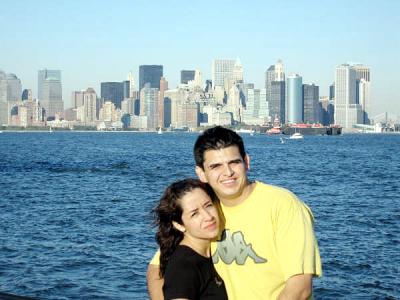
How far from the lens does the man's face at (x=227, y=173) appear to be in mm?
3541

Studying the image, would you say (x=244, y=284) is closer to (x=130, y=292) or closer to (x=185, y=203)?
(x=185, y=203)

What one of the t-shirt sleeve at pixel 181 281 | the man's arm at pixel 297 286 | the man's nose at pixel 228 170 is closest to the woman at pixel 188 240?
the t-shirt sleeve at pixel 181 281

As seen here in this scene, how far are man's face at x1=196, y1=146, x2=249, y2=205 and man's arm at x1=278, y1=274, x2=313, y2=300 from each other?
1.55 feet

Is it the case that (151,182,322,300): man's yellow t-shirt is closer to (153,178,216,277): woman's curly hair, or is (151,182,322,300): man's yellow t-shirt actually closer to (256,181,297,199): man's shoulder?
(256,181,297,199): man's shoulder

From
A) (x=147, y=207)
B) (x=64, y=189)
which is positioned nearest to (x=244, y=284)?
(x=147, y=207)

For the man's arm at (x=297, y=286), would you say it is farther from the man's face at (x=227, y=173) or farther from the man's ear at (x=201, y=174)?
the man's ear at (x=201, y=174)

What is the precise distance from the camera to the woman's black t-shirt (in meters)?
3.32

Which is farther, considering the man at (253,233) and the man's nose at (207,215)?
the man's nose at (207,215)

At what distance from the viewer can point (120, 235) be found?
2067 cm

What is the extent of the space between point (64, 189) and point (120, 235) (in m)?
17.5

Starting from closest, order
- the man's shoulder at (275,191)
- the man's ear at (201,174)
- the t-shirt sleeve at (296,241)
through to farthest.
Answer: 1. the t-shirt sleeve at (296,241)
2. the man's shoulder at (275,191)
3. the man's ear at (201,174)

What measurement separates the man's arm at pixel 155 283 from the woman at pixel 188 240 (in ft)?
0.16

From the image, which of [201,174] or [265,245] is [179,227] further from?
[265,245]

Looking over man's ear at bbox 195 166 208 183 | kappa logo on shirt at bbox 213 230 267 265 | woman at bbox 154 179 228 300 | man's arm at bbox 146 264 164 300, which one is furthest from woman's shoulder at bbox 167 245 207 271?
man's ear at bbox 195 166 208 183
